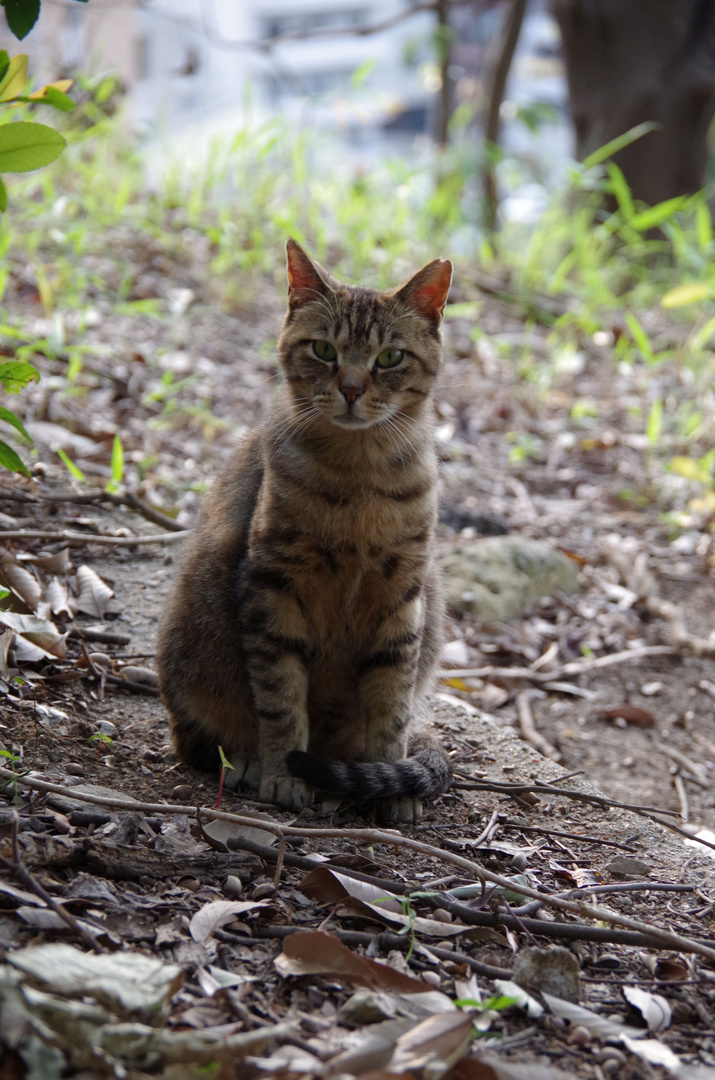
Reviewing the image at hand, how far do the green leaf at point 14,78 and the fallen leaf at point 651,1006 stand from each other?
7.31 feet

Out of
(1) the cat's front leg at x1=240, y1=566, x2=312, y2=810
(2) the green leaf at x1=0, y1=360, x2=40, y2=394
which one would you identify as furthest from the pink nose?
(2) the green leaf at x1=0, y1=360, x2=40, y2=394

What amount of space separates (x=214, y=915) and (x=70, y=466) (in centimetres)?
225

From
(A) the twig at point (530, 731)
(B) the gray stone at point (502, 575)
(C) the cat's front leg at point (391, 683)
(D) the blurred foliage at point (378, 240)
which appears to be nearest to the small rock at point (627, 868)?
(C) the cat's front leg at point (391, 683)

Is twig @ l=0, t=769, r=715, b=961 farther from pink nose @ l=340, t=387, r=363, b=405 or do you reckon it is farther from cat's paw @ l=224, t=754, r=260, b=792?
pink nose @ l=340, t=387, r=363, b=405

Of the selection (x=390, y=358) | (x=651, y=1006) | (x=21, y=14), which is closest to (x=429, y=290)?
(x=390, y=358)

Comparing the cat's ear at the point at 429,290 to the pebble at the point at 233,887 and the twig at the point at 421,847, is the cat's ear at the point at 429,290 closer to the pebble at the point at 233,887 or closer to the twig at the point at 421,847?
the twig at the point at 421,847

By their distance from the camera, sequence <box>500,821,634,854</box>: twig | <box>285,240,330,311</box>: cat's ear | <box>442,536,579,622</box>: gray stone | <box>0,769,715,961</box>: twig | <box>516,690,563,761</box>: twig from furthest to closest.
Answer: <box>442,536,579,622</box>: gray stone, <box>516,690,563,761</box>: twig, <box>285,240,330,311</box>: cat's ear, <box>500,821,634,854</box>: twig, <box>0,769,715,961</box>: twig

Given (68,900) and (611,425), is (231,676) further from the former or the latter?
(611,425)

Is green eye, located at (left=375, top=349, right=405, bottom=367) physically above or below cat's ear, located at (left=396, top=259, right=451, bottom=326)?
below

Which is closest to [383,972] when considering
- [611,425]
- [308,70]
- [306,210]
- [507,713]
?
[507,713]

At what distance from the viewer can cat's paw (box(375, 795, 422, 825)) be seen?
8.09ft

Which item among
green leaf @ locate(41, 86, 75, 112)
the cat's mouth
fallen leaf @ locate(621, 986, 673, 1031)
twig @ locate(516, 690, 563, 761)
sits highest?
green leaf @ locate(41, 86, 75, 112)

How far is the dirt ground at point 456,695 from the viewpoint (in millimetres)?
1686

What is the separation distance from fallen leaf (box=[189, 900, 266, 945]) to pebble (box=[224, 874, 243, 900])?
A: 45mm
